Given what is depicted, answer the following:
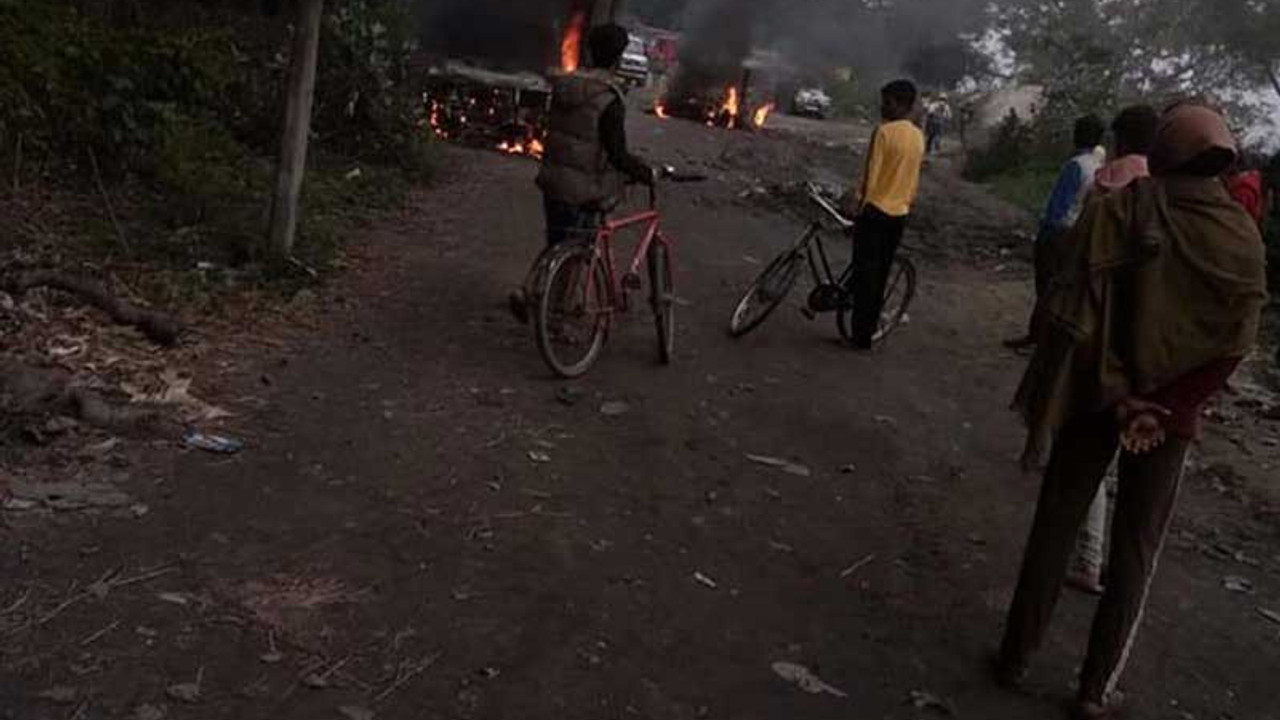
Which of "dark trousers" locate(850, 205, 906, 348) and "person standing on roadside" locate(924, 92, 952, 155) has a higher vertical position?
"person standing on roadside" locate(924, 92, 952, 155)

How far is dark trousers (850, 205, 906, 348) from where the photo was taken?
8266mm

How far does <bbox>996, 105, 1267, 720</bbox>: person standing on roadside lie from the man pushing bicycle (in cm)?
366

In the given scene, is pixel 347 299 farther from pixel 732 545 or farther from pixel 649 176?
pixel 732 545

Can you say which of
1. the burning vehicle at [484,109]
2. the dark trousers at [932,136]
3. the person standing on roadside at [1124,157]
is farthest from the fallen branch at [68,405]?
the dark trousers at [932,136]

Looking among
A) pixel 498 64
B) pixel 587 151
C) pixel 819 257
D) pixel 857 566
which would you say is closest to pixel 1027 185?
pixel 498 64

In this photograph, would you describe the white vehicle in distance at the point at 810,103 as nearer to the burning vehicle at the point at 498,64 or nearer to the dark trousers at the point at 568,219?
the burning vehicle at the point at 498,64

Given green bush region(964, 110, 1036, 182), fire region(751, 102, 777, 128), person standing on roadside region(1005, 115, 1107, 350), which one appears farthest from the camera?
fire region(751, 102, 777, 128)

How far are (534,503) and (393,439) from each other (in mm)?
900

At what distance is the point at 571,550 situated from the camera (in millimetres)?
4664

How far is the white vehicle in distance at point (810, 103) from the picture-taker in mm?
42344

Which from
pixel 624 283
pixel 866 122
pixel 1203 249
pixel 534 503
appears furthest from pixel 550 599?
pixel 866 122

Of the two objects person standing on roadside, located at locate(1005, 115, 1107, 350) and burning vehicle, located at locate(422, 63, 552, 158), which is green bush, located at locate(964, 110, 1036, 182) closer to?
burning vehicle, located at locate(422, 63, 552, 158)

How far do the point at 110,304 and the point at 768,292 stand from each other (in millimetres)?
4365

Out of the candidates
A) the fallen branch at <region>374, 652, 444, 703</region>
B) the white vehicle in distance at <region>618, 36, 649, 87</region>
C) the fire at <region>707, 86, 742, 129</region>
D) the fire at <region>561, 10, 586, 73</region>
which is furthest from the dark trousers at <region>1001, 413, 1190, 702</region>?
the white vehicle in distance at <region>618, 36, 649, 87</region>
